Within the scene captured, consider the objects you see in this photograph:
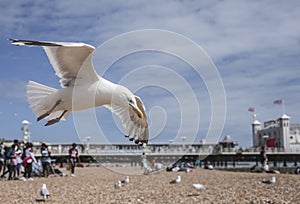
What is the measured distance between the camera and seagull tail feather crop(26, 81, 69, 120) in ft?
21.3

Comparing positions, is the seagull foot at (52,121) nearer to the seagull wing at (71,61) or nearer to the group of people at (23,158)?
the seagull wing at (71,61)

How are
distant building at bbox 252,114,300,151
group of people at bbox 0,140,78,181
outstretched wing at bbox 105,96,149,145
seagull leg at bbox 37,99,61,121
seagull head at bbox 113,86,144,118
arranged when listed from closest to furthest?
seagull head at bbox 113,86,144,118 → seagull leg at bbox 37,99,61,121 → outstretched wing at bbox 105,96,149,145 → group of people at bbox 0,140,78,181 → distant building at bbox 252,114,300,151

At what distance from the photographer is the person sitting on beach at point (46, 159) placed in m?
18.0

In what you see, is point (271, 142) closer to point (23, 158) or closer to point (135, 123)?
point (23, 158)

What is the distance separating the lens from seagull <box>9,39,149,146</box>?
227 inches

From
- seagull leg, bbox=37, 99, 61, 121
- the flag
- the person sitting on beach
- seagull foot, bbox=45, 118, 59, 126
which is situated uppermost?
the flag

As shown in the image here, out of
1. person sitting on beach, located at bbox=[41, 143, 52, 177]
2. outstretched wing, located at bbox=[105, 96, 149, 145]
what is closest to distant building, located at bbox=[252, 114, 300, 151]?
person sitting on beach, located at bbox=[41, 143, 52, 177]

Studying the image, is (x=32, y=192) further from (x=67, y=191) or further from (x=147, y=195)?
(x=147, y=195)

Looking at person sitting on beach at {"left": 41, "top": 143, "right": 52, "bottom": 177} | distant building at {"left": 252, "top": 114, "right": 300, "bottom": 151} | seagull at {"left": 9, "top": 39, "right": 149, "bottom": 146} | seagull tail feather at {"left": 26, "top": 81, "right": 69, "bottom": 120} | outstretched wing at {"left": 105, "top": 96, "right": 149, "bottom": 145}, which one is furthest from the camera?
distant building at {"left": 252, "top": 114, "right": 300, "bottom": 151}

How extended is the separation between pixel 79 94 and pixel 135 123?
97cm

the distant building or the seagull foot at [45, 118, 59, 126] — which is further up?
the distant building

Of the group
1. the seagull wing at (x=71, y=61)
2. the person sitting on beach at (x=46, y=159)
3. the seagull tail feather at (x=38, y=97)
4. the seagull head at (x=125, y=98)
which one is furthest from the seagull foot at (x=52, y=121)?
the person sitting on beach at (x=46, y=159)

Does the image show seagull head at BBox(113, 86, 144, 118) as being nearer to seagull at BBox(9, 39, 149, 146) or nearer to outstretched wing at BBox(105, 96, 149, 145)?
seagull at BBox(9, 39, 149, 146)

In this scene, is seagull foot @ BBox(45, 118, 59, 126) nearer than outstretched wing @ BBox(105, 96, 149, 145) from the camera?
Yes
